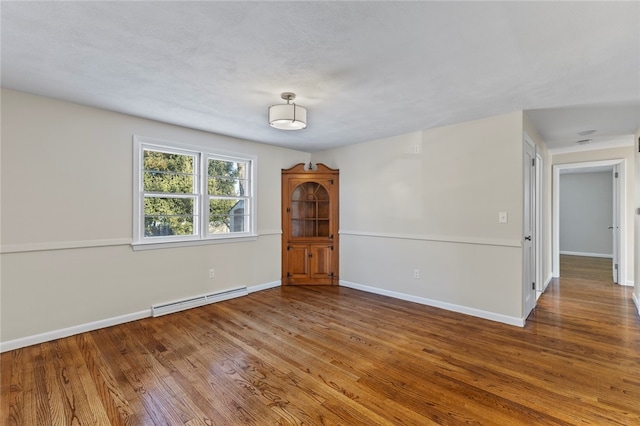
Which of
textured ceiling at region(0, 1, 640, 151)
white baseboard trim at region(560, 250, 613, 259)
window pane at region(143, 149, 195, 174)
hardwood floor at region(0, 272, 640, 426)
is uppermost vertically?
textured ceiling at region(0, 1, 640, 151)

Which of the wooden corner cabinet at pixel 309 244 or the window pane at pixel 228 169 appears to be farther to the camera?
the wooden corner cabinet at pixel 309 244

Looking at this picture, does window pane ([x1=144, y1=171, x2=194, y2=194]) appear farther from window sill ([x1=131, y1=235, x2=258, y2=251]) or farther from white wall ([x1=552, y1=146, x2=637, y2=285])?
white wall ([x1=552, y1=146, x2=637, y2=285])

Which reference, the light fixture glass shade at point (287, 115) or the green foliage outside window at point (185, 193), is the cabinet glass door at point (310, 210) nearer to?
the green foliage outside window at point (185, 193)

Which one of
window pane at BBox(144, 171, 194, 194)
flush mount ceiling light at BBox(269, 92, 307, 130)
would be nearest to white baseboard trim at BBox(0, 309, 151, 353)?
window pane at BBox(144, 171, 194, 194)

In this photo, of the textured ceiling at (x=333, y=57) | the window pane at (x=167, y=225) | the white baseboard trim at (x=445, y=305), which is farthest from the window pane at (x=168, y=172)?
the white baseboard trim at (x=445, y=305)

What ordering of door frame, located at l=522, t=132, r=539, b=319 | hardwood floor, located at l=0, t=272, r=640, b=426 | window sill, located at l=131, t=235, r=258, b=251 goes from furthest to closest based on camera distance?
window sill, located at l=131, t=235, r=258, b=251 < door frame, located at l=522, t=132, r=539, b=319 < hardwood floor, located at l=0, t=272, r=640, b=426

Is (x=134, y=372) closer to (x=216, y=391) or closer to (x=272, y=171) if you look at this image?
(x=216, y=391)

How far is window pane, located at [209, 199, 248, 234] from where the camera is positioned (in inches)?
168

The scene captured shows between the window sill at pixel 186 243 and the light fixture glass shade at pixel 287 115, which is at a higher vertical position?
the light fixture glass shade at pixel 287 115

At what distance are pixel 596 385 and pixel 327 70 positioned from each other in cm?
309

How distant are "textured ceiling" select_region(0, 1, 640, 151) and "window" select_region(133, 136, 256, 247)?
0.66 metres

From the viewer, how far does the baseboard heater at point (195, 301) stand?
11.7ft

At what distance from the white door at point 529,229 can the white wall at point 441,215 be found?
0.67 feet

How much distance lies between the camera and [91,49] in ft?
6.51
